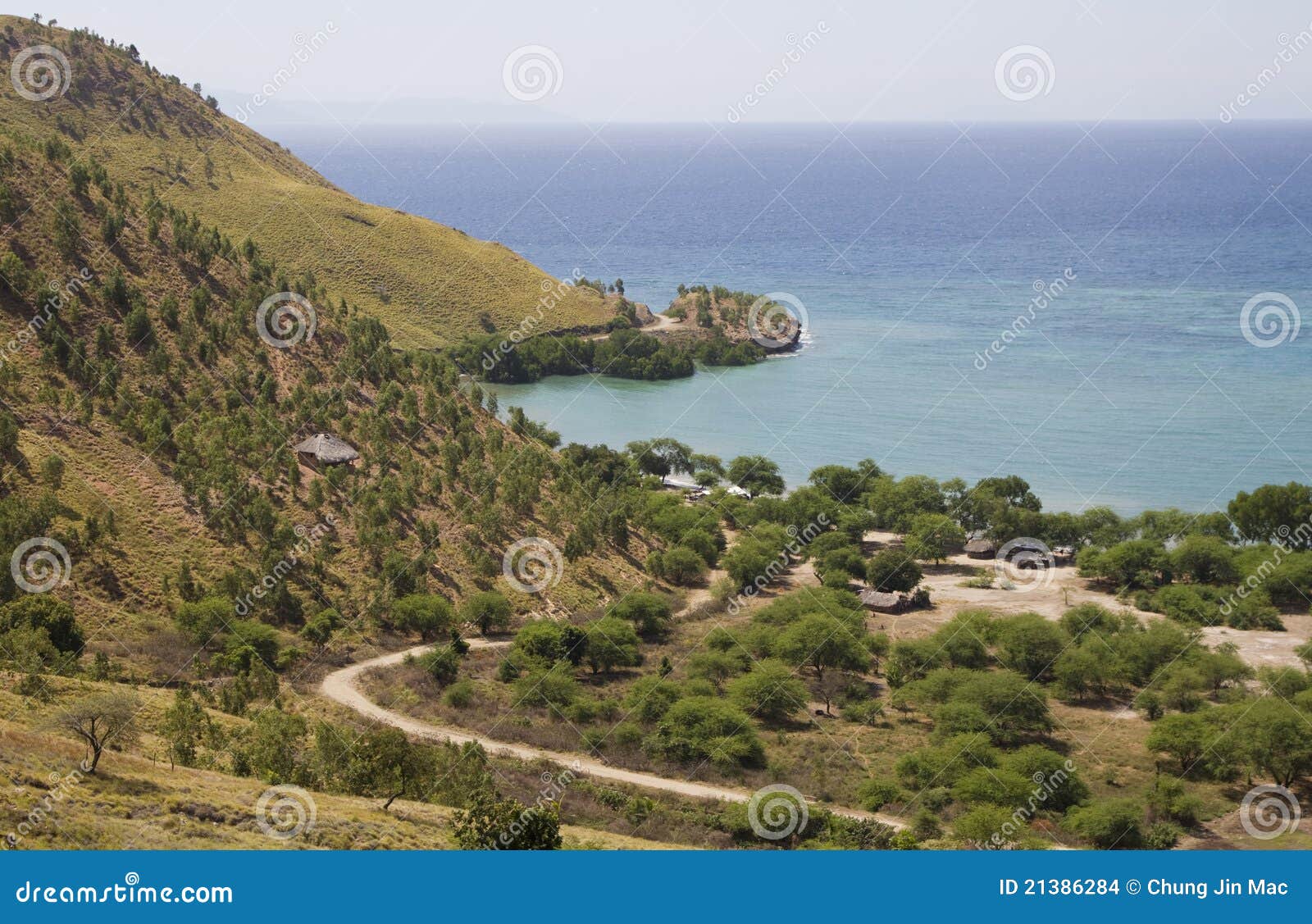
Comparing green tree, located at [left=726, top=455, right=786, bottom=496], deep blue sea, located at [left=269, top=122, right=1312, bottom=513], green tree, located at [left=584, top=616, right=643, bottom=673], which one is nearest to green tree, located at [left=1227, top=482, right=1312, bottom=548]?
deep blue sea, located at [left=269, top=122, right=1312, bottom=513]

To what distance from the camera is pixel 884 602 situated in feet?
167

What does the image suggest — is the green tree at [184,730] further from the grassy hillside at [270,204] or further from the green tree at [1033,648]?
the grassy hillside at [270,204]

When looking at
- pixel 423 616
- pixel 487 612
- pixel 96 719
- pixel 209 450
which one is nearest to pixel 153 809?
pixel 96 719

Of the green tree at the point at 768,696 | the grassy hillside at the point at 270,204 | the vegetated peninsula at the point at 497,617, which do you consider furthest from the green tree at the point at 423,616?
the grassy hillside at the point at 270,204

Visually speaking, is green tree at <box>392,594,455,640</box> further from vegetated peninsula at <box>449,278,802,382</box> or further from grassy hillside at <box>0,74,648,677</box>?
vegetated peninsula at <box>449,278,802,382</box>

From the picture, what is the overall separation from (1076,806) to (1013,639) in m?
11.9

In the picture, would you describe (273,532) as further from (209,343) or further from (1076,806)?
(1076,806)

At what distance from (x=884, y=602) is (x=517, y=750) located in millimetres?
21311

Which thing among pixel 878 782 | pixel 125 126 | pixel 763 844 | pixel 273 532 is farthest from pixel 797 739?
pixel 125 126

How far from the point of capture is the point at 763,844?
3022 cm

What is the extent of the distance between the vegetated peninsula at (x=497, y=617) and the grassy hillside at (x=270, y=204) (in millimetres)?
32939

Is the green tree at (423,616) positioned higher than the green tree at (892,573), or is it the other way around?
the green tree at (892,573)

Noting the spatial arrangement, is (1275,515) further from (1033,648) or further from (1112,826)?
(1112,826)

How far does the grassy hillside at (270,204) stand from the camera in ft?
299
